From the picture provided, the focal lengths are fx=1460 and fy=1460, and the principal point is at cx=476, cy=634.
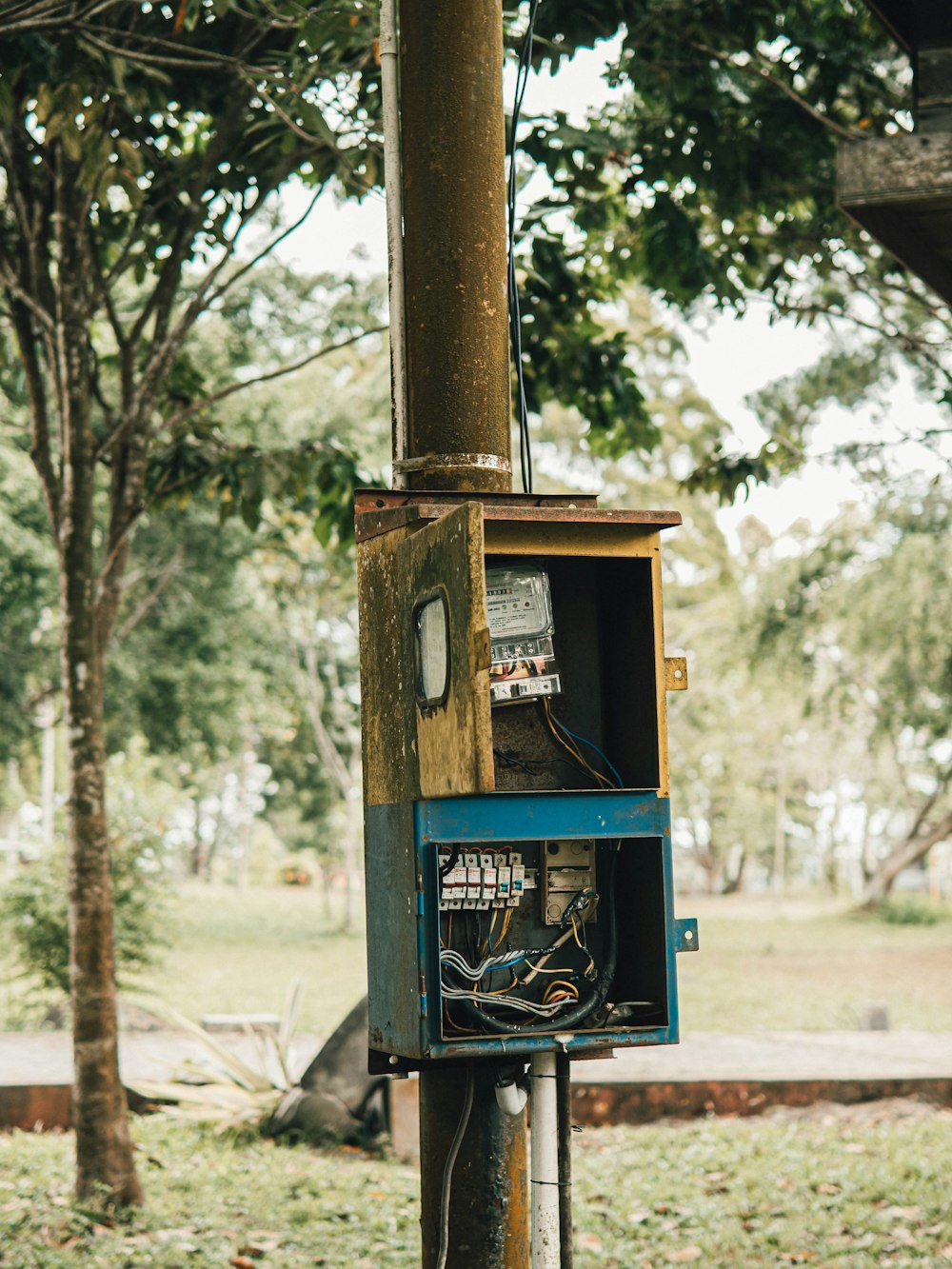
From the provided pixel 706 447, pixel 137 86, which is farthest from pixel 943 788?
pixel 137 86

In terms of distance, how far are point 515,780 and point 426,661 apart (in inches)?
16.5

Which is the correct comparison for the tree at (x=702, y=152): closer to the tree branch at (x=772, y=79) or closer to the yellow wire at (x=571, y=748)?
the tree branch at (x=772, y=79)

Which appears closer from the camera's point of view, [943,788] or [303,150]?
[303,150]

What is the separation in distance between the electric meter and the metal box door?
0.22m

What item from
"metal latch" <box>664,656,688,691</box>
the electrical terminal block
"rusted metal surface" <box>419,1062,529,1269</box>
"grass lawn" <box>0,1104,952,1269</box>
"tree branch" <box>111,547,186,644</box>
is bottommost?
"grass lawn" <box>0,1104,952,1269</box>

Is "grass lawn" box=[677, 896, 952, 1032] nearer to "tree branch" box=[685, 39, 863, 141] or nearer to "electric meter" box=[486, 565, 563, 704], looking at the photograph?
"tree branch" box=[685, 39, 863, 141]

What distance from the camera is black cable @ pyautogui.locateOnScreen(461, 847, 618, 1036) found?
108 inches

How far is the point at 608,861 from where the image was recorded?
3066 millimetres

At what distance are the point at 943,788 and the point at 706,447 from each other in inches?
319

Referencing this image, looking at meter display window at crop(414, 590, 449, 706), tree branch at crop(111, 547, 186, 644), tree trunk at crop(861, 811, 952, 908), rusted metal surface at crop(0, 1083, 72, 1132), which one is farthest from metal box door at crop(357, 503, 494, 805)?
tree trunk at crop(861, 811, 952, 908)

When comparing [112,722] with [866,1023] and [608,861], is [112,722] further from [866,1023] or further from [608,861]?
[608,861]

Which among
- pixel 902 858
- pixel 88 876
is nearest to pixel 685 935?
pixel 88 876

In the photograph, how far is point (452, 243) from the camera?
2.85m

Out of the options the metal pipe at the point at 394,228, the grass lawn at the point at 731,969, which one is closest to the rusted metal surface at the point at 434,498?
the metal pipe at the point at 394,228
